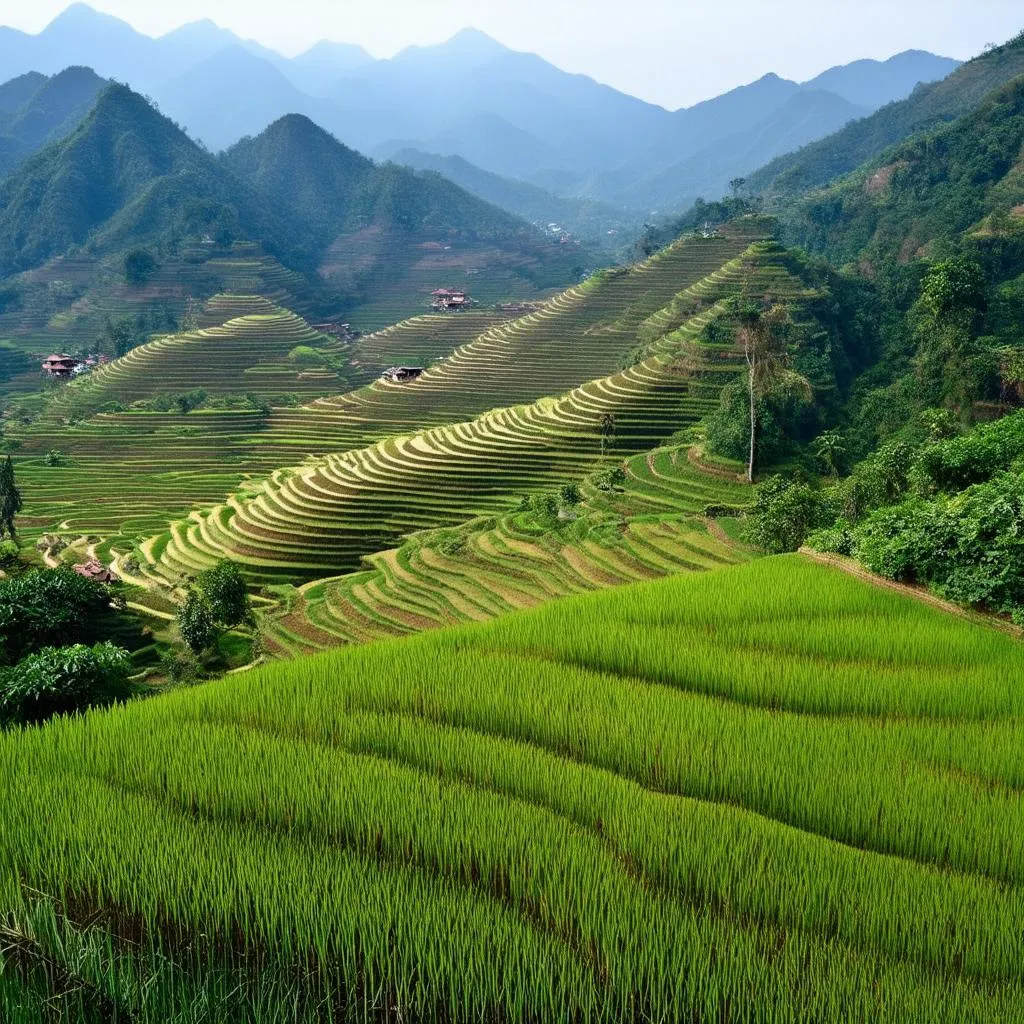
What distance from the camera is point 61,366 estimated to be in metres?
61.8

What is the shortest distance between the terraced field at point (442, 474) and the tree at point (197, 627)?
574 centimetres

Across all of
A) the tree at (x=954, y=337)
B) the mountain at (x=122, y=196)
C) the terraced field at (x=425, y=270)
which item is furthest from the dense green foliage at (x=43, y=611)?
the mountain at (x=122, y=196)

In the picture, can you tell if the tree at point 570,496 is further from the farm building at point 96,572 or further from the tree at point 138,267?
the tree at point 138,267

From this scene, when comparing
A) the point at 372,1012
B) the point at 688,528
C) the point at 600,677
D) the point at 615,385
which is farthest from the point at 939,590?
the point at 615,385

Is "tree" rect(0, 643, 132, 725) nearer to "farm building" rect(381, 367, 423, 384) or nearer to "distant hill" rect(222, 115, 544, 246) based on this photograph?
"farm building" rect(381, 367, 423, 384)

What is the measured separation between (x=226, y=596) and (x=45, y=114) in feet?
505

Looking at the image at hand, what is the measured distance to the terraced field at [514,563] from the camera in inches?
711

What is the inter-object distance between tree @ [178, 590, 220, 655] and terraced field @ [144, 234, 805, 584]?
18.8 feet

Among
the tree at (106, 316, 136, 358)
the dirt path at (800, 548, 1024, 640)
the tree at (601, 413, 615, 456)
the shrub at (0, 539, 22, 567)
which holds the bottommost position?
the shrub at (0, 539, 22, 567)

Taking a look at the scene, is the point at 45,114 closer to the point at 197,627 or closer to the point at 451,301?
the point at 451,301

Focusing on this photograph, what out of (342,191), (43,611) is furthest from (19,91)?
(43,611)

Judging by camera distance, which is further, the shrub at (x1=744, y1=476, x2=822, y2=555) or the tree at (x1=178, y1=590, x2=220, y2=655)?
the tree at (x1=178, y1=590, x2=220, y2=655)

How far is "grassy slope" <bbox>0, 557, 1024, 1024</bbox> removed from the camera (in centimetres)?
285

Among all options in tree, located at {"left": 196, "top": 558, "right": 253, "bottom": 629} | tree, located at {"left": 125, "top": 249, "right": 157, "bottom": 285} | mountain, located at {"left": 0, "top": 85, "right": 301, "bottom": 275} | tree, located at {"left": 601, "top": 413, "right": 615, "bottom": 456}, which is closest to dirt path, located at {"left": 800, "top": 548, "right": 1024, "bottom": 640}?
tree, located at {"left": 196, "top": 558, "right": 253, "bottom": 629}
